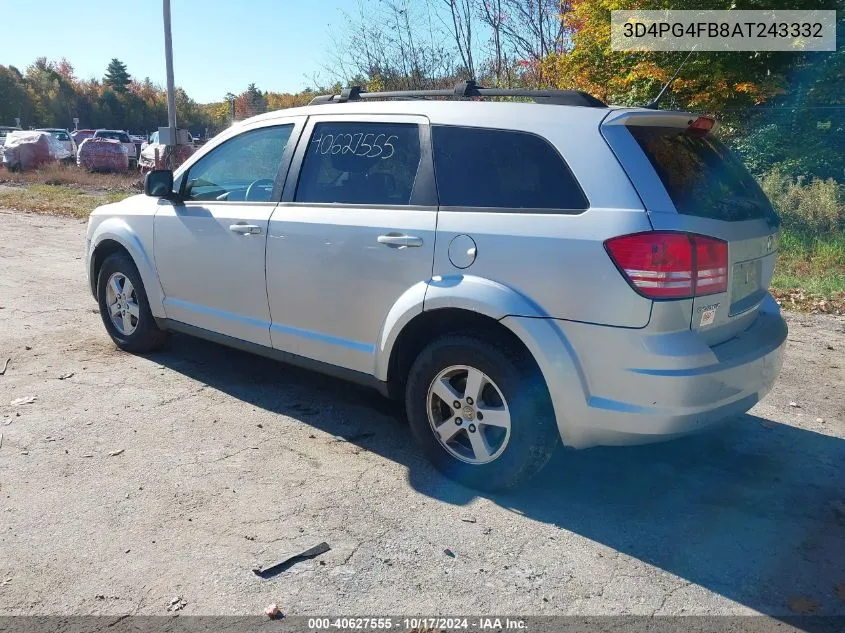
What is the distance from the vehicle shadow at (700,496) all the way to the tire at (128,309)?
97 centimetres

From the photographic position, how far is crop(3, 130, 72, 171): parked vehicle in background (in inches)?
1068

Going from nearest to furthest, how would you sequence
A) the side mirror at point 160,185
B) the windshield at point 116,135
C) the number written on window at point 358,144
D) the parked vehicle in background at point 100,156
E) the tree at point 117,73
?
1. the number written on window at point 358,144
2. the side mirror at point 160,185
3. the parked vehicle in background at point 100,156
4. the windshield at point 116,135
5. the tree at point 117,73

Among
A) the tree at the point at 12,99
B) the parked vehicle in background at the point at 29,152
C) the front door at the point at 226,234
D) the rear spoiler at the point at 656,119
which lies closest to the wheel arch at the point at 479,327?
the rear spoiler at the point at 656,119

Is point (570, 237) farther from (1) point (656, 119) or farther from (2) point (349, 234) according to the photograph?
(2) point (349, 234)

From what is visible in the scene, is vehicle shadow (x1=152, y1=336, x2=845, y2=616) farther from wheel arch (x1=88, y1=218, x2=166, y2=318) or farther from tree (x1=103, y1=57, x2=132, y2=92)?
tree (x1=103, y1=57, x2=132, y2=92)

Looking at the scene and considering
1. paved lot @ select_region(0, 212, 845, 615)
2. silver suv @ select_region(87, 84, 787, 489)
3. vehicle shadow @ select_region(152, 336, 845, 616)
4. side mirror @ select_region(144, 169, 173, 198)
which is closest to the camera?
paved lot @ select_region(0, 212, 845, 615)

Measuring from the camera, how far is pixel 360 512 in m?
3.63

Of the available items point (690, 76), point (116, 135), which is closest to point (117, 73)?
point (116, 135)

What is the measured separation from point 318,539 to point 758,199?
282cm

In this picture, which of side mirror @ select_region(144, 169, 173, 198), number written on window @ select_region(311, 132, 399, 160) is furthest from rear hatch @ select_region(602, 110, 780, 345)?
side mirror @ select_region(144, 169, 173, 198)

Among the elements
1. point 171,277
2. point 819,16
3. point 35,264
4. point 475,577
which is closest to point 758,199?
point 475,577

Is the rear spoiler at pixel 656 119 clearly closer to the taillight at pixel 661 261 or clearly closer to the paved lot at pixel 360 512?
the taillight at pixel 661 261

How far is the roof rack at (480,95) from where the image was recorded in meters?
3.83

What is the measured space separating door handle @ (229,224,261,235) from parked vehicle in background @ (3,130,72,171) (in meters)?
25.7
